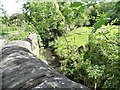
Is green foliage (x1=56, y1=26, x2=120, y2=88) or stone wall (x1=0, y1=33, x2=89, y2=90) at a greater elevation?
stone wall (x1=0, y1=33, x2=89, y2=90)

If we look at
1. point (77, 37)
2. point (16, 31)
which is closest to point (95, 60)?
point (77, 37)

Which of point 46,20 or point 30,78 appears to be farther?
point 46,20

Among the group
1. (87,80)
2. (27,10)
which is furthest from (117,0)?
(27,10)

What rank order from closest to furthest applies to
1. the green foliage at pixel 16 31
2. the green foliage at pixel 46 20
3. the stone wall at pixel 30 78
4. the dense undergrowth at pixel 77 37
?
the stone wall at pixel 30 78 → the dense undergrowth at pixel 77 37 → the green foliage at pixel 16 31 → the green foliage at pixel 46 20

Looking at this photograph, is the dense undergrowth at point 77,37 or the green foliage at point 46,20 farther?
the green foliage at point 46,20

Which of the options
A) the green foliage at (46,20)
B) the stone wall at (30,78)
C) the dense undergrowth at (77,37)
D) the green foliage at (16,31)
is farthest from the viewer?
the green foliage at (46,20)

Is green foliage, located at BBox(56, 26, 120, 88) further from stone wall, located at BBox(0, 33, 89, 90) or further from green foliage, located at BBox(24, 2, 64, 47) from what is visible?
stone wall, located at BBox(0, 33, 89, 90)

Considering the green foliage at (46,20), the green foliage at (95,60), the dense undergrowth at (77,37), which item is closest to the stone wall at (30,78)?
the dense undergrowth at (77,37)

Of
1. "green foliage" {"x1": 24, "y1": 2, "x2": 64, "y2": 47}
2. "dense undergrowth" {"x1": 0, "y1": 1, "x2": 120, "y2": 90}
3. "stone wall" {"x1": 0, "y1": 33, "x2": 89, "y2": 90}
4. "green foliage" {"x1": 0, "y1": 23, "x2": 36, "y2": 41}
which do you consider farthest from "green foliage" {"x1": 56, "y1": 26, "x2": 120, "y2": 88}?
"stone wall" {"x1": 0, "y1": 33, "x2": 89, "y2": 90}

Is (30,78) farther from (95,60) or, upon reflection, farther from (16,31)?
(16,31)

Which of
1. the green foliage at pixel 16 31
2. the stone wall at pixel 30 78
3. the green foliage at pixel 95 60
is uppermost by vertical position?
the stone wall at pixel 30 78

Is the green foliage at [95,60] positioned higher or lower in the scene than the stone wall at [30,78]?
lower

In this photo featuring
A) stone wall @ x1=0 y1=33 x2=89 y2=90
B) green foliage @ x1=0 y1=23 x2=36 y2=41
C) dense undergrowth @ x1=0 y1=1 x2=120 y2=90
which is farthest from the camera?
green foliage @ x1=0 y1=23 x2=36 y2=41

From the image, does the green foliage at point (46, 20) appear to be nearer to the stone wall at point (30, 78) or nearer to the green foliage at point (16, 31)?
the green foliage at point (16, 31)
